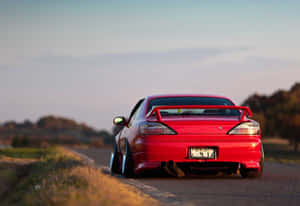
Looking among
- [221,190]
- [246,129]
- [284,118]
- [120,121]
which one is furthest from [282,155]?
[221,190]

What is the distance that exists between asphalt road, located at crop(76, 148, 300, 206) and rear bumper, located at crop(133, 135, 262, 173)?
1.04 ft

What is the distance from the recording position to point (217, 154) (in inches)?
352

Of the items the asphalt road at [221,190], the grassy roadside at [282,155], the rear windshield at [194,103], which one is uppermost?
the rear windshield at [194,103]

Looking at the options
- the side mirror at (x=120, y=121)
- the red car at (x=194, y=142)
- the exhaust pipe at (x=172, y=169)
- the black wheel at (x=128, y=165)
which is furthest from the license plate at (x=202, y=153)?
the side mirror at (x=120, y=121)

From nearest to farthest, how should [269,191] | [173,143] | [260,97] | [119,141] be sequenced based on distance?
[269,191] < [173,143] < [119,141] < [260,97]

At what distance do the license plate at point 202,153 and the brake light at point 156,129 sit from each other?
17.1 inches

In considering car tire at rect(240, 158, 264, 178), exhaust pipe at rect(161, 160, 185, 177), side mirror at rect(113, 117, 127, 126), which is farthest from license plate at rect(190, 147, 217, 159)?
side mirror at rect(113, 117, 127, 126)

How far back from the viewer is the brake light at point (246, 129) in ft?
29.7

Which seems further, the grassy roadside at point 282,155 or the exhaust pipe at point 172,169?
the grassy roadside at point 282,155

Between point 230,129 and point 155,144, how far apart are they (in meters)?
1.22

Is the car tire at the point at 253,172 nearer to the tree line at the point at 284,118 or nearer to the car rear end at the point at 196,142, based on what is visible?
the car rear end at the point at 196,142

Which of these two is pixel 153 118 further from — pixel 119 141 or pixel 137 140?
pixel 119 141

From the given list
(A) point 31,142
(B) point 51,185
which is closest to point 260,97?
(A) point 31,142

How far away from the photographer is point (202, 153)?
8969 millimetres
